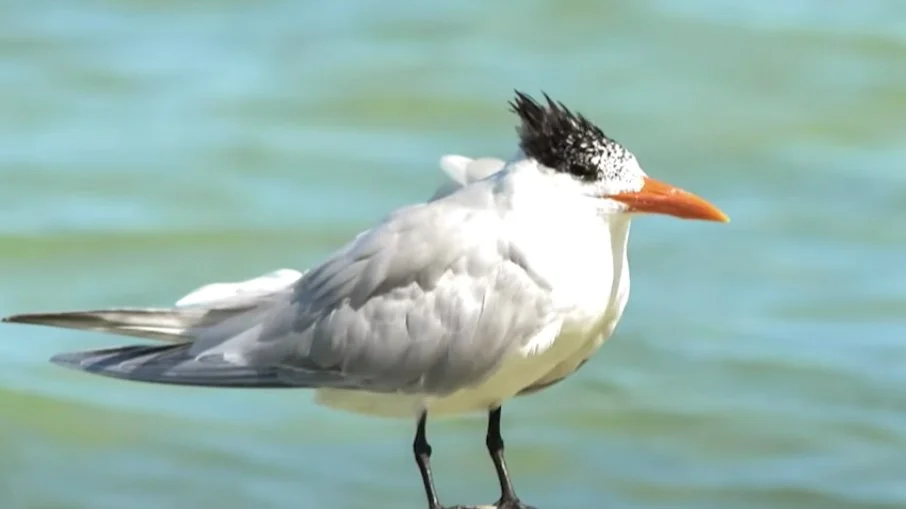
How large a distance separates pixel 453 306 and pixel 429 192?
5.38 meters

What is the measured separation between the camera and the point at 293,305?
21.4 ft

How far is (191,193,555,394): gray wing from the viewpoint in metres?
6.11

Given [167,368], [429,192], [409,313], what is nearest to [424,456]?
[409,313]

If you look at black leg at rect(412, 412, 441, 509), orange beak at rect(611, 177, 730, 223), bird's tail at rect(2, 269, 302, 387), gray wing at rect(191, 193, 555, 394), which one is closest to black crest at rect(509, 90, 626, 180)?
orange beak at rect(611, 177, 730, 223)

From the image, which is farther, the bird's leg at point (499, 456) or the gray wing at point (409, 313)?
the bird's leg at point (499, 456)

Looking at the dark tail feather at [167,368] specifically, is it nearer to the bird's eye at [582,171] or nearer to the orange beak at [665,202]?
the bird's eye at [582,171]

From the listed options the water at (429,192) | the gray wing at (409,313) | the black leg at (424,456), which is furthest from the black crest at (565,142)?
the water at (429,192)

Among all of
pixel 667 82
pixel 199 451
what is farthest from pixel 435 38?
pixel 199 451

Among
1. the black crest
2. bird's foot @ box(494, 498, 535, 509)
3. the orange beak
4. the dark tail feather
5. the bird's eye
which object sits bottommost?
bird's foot @ box(494, 498, 535, 509)

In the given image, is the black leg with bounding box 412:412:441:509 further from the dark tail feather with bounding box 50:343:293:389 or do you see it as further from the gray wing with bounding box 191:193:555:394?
the dark tail feather with bounding box 50:343:293:389

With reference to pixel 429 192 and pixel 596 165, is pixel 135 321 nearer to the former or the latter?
pixel 596 165

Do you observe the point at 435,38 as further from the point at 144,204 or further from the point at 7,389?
the point at 7,389

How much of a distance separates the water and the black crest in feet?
9.34

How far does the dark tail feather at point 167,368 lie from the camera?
638cm
